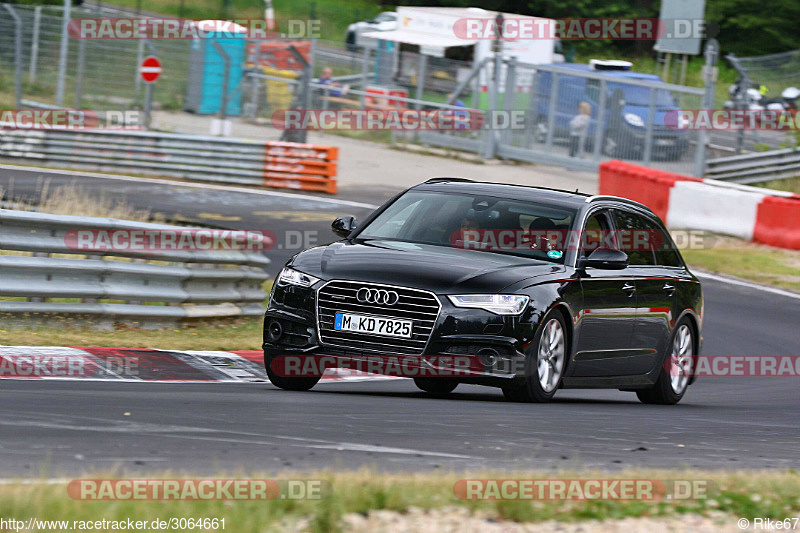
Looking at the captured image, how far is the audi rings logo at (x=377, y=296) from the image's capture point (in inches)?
327

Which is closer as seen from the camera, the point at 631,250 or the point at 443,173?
the point at 631,250

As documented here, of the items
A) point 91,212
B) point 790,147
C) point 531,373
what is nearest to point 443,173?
point 790,147

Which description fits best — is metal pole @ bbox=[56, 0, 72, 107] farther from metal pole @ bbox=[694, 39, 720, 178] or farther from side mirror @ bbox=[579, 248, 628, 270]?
side mirror @ bbox=[579, 248, 628, 270]

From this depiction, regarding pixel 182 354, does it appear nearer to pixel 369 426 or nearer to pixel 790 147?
pixel 369 426

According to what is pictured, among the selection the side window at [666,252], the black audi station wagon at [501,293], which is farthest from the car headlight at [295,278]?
the side window at [666,252]

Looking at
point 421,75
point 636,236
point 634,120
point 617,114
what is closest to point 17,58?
point 421,75

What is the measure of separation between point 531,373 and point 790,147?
1998 centimetres

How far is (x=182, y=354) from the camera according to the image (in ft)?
34.0

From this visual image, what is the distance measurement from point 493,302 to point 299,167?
17236mm

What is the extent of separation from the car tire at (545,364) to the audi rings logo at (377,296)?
3.09ft

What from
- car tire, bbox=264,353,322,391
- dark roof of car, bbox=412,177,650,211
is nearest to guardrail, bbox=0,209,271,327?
car tire, bbox=264,353,322,391

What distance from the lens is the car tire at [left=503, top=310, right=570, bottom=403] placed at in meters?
8.47

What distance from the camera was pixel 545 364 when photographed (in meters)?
8.73

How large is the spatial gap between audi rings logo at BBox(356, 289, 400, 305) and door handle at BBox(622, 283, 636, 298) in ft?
7.43
